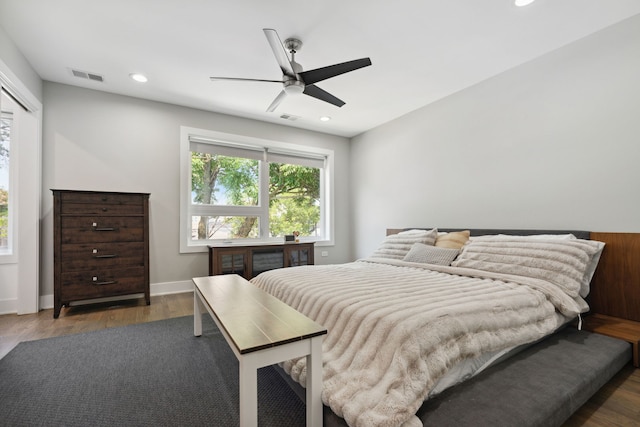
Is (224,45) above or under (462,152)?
above

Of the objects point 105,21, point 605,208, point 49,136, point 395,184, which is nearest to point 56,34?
point 105,21

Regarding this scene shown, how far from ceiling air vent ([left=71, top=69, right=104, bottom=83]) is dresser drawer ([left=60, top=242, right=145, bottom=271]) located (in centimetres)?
180

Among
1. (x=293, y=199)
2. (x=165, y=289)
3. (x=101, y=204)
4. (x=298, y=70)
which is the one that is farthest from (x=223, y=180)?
(x=298, y=70)

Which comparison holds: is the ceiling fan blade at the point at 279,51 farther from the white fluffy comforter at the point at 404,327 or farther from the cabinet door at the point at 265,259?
the cabinet door at the point at 265,259

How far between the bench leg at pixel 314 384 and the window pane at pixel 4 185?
376 centimetres

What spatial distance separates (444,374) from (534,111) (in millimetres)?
2809

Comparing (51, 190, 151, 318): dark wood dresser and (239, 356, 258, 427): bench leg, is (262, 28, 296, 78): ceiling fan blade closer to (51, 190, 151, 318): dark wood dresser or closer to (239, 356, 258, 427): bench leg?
(239, 356, 258, 427): bench leg

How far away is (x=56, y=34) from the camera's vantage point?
2.43 m

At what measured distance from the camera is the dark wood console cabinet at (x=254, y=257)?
3682 millimetres

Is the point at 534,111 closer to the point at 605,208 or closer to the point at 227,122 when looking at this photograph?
the point at 605,208

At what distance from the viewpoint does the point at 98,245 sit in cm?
305

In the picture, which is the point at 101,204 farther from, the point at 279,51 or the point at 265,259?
the point at 279,51

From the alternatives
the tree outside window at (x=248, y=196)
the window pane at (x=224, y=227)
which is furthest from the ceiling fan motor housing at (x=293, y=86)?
the window pane at (x=224, y=227)

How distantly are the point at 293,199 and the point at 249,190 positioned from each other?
0.79 metres
